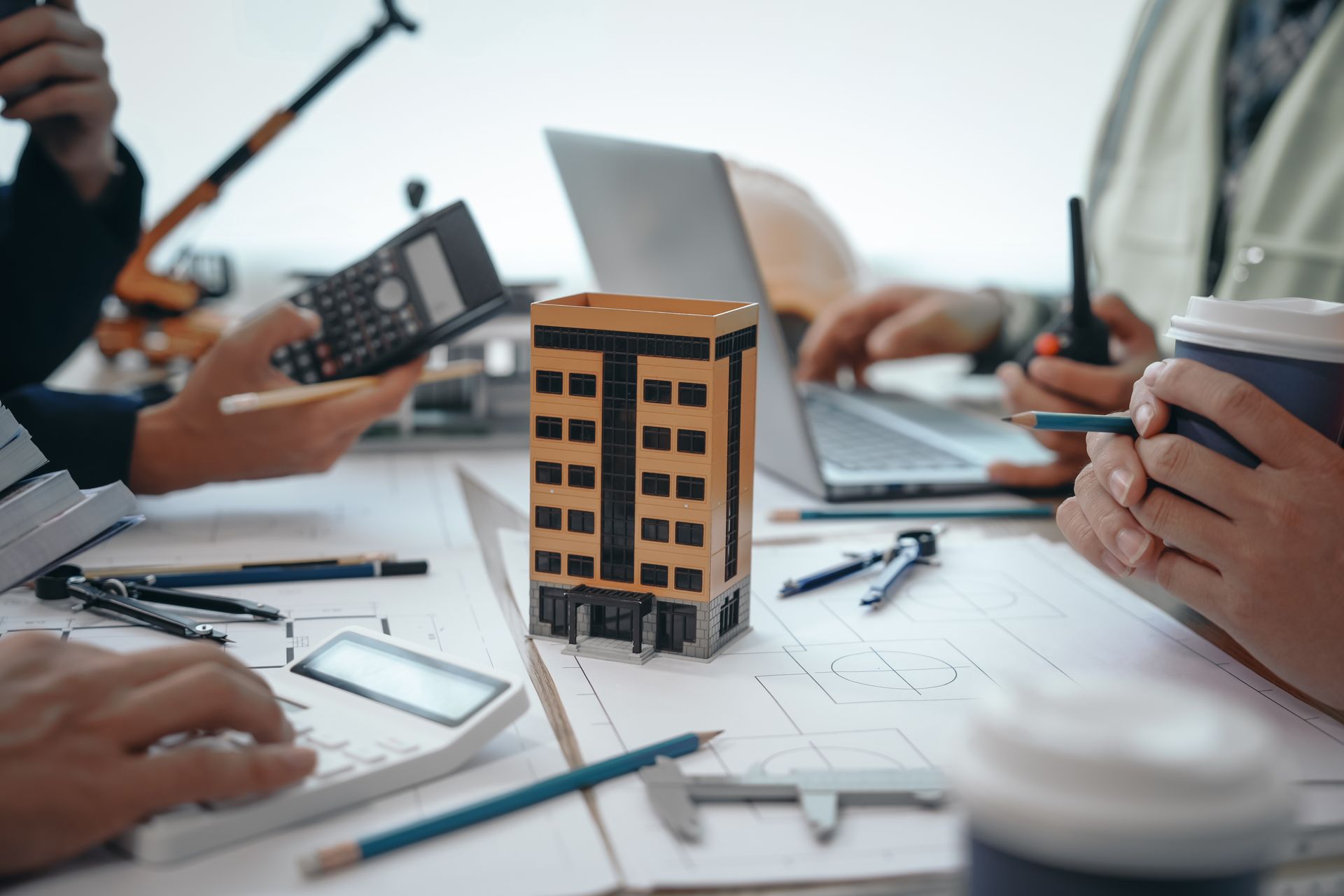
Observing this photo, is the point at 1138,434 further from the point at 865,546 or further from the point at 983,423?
the point at 983,423

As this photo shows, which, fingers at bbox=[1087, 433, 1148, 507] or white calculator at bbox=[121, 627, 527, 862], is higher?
fingers at bbox=[1087, 433, 1148, 507]

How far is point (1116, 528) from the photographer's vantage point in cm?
67

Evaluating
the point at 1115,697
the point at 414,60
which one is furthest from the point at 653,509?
the point at 414,60

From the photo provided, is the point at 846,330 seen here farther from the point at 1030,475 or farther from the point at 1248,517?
the point at 1248,517

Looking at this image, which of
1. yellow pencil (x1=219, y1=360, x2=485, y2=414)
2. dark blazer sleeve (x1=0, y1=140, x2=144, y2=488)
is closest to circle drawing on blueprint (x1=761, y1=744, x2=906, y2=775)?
yellow pencil (x1=219, y1=360, x2=485, y2=414)

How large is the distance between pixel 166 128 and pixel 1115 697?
5.86 ft

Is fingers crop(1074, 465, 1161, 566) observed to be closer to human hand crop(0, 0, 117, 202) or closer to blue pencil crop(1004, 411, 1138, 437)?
blue pencil crop(1004, 411, 1138, 437)

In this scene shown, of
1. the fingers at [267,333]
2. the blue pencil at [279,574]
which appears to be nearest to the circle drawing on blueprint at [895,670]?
the blue pencil at [279,574]

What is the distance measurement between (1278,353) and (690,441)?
0.31m

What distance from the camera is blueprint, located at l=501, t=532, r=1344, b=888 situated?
458 millimetres

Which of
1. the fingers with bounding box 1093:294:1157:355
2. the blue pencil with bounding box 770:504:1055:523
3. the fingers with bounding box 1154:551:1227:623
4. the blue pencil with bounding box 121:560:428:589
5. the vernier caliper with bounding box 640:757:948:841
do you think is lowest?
the blue pencil with bounding box 770:504:1055:523

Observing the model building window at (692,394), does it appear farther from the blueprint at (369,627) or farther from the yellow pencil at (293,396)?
the yellow pencil at (293,396)

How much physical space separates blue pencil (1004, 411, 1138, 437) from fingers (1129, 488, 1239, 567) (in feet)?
0.14

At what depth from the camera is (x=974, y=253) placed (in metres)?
2.16
